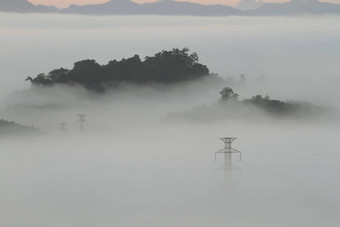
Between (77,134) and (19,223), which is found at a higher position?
(77,134)

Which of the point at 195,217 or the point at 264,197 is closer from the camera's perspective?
the point at 195,217

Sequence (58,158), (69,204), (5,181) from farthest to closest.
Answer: (58,158)
(5,181)
(69,204)

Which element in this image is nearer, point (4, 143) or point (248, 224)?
point (248, 224)

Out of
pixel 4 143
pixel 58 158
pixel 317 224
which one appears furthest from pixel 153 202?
pixel 4 143

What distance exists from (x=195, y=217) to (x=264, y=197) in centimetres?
2257

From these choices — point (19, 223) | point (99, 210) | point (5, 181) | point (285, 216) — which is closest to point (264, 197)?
point (285, 216)

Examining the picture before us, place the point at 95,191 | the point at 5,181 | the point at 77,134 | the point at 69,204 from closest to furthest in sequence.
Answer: the point at 69,204 < the point at 95,191 < the point at 5,181 < the point at 77,134

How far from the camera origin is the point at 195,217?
10131 centimetres

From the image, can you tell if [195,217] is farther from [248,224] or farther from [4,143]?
[4,143]

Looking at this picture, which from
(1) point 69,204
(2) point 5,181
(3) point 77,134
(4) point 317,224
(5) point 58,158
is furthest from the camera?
(3) point 77,134

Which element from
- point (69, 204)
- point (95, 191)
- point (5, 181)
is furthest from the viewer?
point (5, 181)

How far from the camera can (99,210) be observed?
109 meters

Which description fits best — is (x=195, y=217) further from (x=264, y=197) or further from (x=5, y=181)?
(x=5, y=181)

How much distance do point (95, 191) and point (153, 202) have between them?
655 inches
